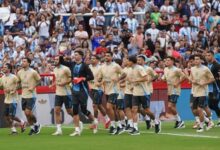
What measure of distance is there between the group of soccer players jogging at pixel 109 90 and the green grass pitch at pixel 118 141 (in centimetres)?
48

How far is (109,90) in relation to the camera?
31344 mm

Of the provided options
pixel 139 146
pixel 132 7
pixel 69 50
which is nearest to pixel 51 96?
pixel 69 50

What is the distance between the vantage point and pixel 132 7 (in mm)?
44875

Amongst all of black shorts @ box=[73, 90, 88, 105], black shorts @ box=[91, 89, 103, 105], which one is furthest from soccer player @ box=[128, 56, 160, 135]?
black shorts @ box=[91, 89, 103, 105]

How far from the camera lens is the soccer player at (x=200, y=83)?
102 feet

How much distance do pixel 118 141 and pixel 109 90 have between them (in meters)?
4.14

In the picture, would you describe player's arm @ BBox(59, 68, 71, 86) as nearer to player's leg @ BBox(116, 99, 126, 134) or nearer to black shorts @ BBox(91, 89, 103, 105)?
black shorts @ BBox(91, 89, 103, 105)

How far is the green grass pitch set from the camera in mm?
25527

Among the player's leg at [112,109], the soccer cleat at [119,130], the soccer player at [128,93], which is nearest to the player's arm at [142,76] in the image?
the soccer player at [128,93]

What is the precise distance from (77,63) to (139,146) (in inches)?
211

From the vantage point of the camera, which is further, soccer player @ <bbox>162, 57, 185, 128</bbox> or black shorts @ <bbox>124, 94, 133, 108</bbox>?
soccer player @ <bbox>162, 57, 185, 128</bbox>

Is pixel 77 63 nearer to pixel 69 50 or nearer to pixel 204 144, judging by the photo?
pixel 204 144

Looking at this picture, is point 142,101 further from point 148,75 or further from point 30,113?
point 30,113

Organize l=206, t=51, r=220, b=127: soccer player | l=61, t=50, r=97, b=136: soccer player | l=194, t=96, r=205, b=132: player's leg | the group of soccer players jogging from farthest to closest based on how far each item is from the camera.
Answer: l=206, t=51, r=220, b=127: soccer player → l=194, t=96, r=205, b=132: player's leg → the group of soccer players jogging → l=61, t=50, r=97, b=136: soccer player
